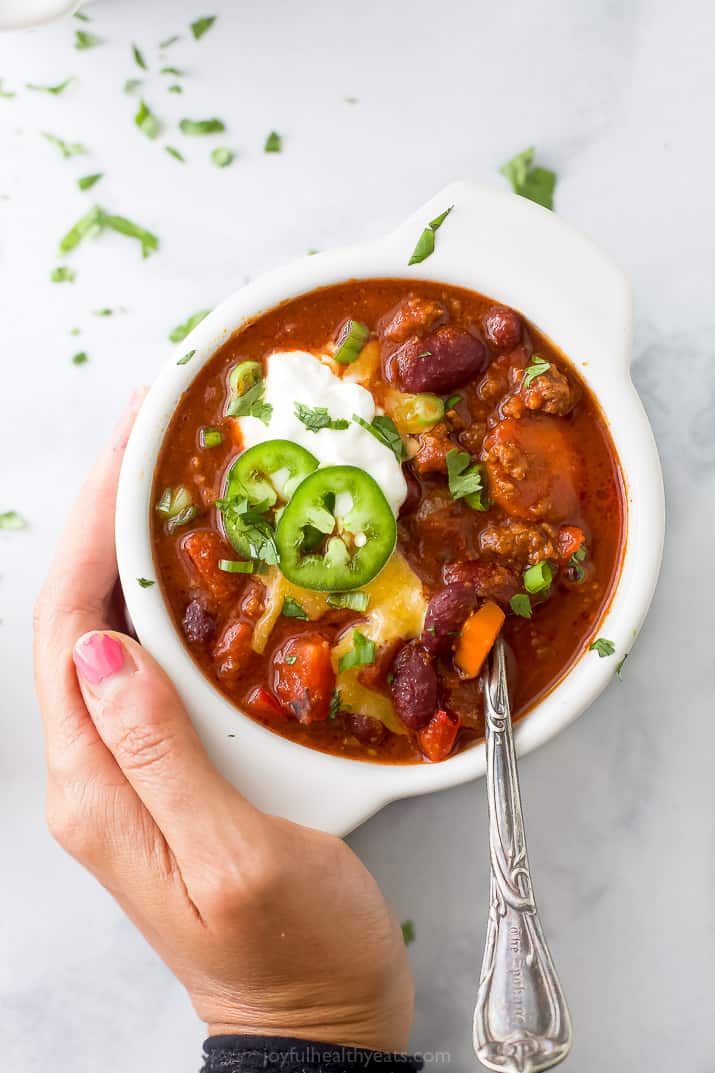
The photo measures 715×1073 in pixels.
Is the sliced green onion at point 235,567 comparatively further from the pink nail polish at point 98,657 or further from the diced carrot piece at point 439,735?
the diced carrot piece at point 439,735

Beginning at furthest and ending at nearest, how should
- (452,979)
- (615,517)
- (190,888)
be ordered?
(452,979) → (615,517) → (190,888)

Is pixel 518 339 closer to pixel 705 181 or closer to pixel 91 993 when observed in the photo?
pixel 705 181

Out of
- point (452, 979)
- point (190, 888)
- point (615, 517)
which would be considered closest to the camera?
point (190, 888)

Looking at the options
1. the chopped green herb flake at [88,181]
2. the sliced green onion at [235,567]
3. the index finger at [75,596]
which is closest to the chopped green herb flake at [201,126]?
the chopped green herb flake at [88,181]

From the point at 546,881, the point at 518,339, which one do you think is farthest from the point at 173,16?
the point at 546,881

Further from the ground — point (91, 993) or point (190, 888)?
point (190, 888)

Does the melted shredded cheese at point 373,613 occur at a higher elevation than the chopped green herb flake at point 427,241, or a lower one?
lower

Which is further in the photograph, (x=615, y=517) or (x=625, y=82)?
(x=625, y=82)
